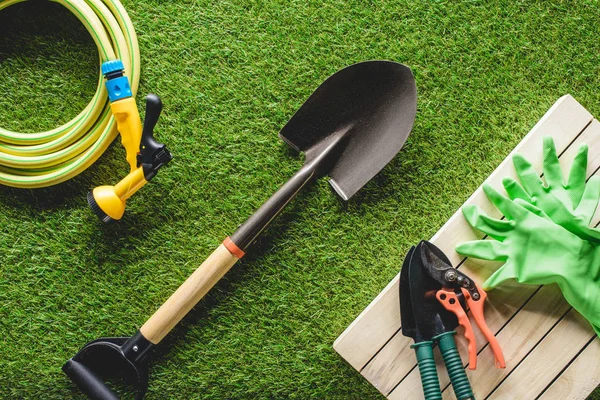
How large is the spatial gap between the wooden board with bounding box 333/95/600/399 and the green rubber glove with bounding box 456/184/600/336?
5 centimetres

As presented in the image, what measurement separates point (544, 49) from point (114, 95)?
1.33 meters

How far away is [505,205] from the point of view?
4.66ft

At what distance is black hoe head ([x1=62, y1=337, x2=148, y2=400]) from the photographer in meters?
1.44

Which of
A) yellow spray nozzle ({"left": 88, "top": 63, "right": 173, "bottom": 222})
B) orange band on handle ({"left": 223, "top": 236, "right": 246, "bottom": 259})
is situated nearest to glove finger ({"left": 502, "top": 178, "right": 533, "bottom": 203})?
orange band on handle ({"left": 223, "top": 236, "right": 246, "bottom": 259})

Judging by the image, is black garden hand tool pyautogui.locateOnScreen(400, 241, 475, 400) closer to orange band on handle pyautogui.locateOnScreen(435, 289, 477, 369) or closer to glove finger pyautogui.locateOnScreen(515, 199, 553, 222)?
orange band on handle pyautogui.locateOnScreen(435, 289, 477, 369)

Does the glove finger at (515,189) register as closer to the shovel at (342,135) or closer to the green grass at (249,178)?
the green grass at (249,178)

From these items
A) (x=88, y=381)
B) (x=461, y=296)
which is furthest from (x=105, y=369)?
(x=461, y=296)

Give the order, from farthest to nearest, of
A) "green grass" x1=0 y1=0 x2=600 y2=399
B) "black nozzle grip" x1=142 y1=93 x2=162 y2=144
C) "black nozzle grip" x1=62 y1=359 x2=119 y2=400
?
"green grass" x1=0 y1=0 x2=600 y2=399 < "black nozzle grip" x1=62 y1=359 x2=119 y2=400 < "black nozzle grip" x1=142 y1=93 x2=162 y2=144

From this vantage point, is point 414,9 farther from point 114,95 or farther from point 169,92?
point 114,95

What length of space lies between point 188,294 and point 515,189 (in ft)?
3.17

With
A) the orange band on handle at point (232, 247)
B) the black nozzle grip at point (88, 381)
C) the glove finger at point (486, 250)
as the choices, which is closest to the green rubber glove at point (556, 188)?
the glove finger at point (486, 250)

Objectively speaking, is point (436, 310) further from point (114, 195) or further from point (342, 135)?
point (114, 195)

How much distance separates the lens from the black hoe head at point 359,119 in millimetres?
1515

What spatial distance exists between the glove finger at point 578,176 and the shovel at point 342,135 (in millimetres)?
469
